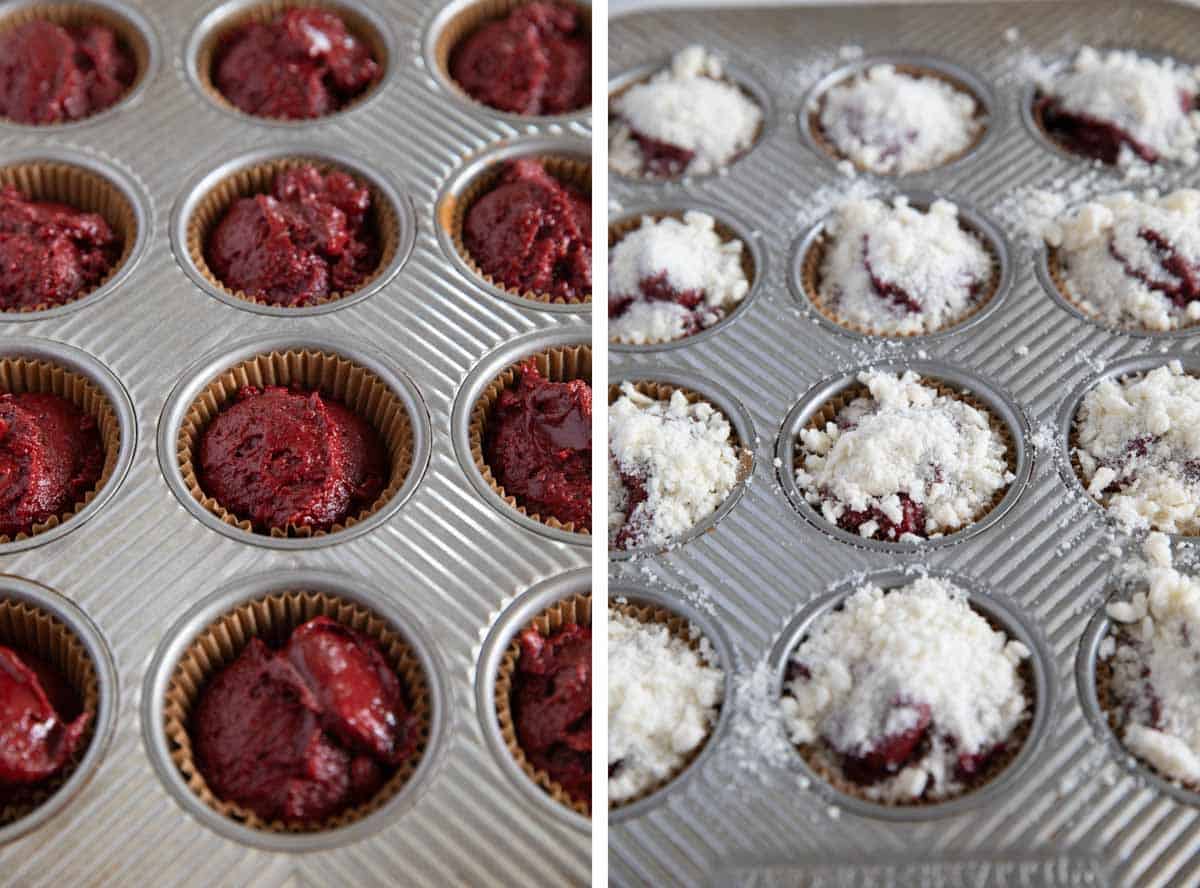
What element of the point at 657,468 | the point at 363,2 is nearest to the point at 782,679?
the point at 657,468

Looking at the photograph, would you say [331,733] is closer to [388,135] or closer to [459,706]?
[459,706]

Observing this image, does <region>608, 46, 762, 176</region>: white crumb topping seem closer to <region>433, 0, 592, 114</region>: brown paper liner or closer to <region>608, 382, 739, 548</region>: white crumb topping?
<region>433, 0, 592, 114</region>: brown paper liner

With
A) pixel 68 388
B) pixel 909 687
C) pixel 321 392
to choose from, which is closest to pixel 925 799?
pixel 909 687

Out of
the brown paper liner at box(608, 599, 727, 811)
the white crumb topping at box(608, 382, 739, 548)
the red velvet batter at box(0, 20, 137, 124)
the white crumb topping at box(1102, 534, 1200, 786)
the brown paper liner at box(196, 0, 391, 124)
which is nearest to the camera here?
the white crumb topping at box(1102, 534, 1200, 786)

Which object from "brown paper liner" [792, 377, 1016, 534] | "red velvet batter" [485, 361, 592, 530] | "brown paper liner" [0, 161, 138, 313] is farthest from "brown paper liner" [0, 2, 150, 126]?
"brown paper liner" [792, 377, 1016, 534]

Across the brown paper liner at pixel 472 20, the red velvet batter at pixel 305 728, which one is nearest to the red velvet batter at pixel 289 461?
the red velvet batter at pixel 305 728

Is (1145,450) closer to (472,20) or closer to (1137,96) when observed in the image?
(1137,96)
